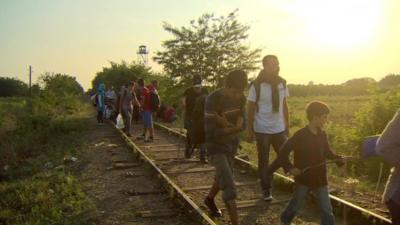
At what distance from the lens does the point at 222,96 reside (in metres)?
6.10

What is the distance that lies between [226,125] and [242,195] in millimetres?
2644

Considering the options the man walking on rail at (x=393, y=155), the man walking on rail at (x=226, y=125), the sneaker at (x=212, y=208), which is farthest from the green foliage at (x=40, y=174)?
the man walking on rail at (x=393, y=155)

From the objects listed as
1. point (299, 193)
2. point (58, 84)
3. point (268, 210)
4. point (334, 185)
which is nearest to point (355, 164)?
point (334, 185)

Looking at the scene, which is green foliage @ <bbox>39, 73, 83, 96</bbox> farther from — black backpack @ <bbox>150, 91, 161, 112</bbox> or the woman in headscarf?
black backpack @ <bbox>150, 91, 161, 112</bbox>

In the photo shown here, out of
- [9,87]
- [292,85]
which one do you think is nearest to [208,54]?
[292,85]

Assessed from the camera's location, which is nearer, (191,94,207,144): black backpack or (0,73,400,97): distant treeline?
(191,94,207,144): black backpack

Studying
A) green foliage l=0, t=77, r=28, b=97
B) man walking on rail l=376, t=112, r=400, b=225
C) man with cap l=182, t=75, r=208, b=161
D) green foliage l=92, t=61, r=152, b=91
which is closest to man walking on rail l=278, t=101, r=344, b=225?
man walking on rail l=376, t=112, r=400, b=225

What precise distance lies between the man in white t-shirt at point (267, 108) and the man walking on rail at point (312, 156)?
186 cm

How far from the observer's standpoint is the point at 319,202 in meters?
5.20

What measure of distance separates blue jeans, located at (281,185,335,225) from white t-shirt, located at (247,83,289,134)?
198 cm

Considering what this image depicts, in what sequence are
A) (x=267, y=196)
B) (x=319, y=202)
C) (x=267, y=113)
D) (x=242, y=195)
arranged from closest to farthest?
(x=319, y=202) → (x=267, y=113) → (x=267, y=196) → (x=242, y=195)

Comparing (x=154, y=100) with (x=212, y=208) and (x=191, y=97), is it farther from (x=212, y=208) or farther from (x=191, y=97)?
(x=212, y=208)

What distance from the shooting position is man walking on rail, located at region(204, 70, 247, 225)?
5.98 metres

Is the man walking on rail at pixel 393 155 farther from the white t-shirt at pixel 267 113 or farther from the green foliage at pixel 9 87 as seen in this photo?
the green foliage at pixel 9 87
